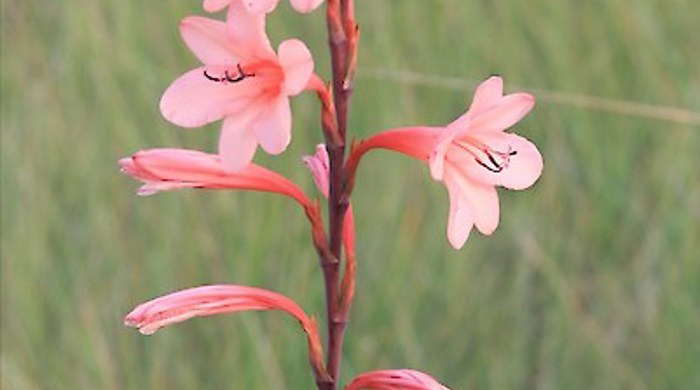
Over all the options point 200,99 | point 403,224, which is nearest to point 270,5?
point 200,99

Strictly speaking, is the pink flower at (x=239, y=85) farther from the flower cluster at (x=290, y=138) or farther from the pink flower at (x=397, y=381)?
the pink flower at (x=397, y=381)

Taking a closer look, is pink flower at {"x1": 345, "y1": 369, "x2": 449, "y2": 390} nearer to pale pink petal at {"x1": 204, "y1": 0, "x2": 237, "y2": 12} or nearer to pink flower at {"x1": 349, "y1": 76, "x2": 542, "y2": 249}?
pink flower at {"x1": 349, "y1": 76, "x2": 542, "y2": 249}

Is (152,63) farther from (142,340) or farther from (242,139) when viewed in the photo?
(242,139)

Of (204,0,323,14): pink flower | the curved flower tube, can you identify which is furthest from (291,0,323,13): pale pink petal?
the curved flower tube

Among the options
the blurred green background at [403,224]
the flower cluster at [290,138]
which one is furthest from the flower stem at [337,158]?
the blurred green background at [403,224]

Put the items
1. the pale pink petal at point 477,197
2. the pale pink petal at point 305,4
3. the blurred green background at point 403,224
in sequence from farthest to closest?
the blurred green background at point 403,224 < the pale pink petal at point 477,197 < the pale pink petal at point 305,4

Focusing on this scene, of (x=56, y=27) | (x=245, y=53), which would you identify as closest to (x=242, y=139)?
(x=245, y=53)
